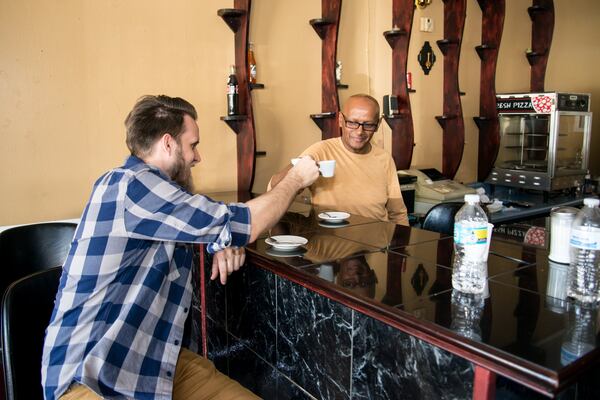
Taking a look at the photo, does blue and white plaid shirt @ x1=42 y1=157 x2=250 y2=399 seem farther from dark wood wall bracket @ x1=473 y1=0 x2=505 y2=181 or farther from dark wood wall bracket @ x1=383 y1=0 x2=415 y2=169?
dark wood wall bracket @ x1=473 y1=0 x2=505 y2=181

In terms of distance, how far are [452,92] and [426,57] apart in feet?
1.40

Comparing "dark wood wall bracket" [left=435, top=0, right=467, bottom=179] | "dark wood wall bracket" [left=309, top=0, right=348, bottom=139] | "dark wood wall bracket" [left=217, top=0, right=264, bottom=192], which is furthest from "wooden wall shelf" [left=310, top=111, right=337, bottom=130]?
"dark wood wall bracket" [left=435, top=0, right=467, bottom=179]

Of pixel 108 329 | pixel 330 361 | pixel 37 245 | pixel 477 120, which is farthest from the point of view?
pixel 477 120

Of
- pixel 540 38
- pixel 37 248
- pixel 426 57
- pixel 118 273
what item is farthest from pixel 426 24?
pixel 118 273

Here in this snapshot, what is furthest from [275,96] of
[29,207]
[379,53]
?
[29,207]

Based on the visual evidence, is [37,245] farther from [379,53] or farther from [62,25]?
[379,53]

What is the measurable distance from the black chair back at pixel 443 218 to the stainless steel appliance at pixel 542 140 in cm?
233

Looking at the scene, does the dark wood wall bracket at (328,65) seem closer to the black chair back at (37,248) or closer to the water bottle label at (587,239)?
the black chair back at (37,248)

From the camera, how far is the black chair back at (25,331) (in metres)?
1.40

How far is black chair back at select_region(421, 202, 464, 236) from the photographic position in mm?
2439

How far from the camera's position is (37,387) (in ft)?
4.81

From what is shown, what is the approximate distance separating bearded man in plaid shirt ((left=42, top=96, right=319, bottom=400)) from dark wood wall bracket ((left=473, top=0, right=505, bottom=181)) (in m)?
3.95

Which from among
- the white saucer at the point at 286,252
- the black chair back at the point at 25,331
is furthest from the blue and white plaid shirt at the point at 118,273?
the white saucer at the point at 286,252

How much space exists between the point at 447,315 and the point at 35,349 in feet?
4.05
